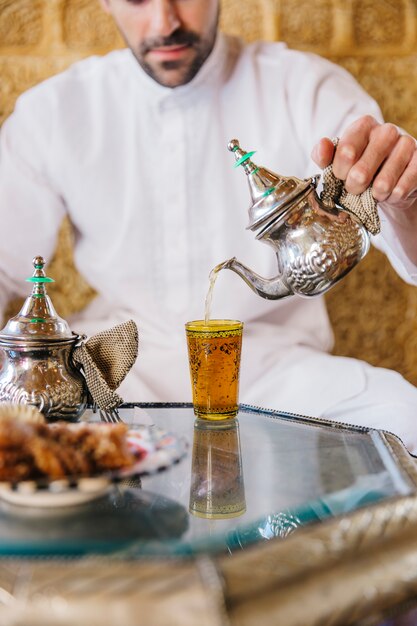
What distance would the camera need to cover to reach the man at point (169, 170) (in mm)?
1540

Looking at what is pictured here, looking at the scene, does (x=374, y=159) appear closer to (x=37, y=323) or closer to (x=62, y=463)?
(x=37, y=323)

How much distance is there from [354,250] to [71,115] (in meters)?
0.99

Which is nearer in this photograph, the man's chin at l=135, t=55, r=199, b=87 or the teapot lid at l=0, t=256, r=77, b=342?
the teapot lid at l=0, t=256, r=77, b=342

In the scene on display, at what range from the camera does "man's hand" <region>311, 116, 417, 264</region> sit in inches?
37.7

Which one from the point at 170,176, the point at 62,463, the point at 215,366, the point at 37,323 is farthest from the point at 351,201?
the point at 170,176

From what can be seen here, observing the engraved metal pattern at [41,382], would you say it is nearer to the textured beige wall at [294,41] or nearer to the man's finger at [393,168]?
the man's finger at [393,168]

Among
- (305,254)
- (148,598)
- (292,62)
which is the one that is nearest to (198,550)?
(148,598)

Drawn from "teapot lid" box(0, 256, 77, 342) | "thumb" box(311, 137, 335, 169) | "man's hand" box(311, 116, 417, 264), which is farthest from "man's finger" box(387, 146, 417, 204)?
"teapot lid" box(0, 256, 77, 342)

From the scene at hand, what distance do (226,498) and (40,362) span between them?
0.31 m

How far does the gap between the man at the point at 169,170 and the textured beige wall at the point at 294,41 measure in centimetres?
11

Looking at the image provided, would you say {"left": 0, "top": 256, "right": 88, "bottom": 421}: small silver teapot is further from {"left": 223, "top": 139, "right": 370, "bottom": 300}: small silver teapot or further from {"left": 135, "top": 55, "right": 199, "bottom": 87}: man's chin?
{"left": 135, "top": 55, "right": 199, "bottom": 87}: man's chin

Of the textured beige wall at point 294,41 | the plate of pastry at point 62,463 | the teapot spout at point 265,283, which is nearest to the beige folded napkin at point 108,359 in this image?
the teapot spout at point 265,283

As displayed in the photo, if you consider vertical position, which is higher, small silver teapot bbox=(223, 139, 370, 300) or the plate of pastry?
small silver teapot bbox=(223, 139, 370, 300)

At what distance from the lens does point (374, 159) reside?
1000 mm
